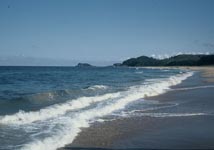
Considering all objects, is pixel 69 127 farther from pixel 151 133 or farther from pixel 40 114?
pixel 40 114

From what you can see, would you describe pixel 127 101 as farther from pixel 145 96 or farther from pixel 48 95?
pixel 48 95

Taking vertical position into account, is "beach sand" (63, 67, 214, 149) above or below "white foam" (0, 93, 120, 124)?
below

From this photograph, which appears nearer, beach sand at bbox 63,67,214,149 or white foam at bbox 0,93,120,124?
beach sand at bbox 63,67,214,149

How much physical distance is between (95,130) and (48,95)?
46.0 feet

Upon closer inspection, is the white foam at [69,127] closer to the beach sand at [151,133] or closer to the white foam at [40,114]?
the beach sand at [151,133]

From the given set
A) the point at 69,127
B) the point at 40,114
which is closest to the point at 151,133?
the point at 69,127

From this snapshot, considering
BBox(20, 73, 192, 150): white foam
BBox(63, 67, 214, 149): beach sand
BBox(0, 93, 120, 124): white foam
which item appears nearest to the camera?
BBox(20, 73, 192, 150): white foam

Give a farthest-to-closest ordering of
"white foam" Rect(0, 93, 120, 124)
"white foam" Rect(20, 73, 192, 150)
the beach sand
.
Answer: "white foam" Rect(0, 93, 120, 124) < the beach sand < "white foam" Rect(20, 73, 192, 150)

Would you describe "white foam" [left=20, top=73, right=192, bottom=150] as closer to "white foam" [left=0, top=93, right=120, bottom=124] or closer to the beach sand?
the beach sand

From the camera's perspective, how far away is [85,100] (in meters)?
22.2

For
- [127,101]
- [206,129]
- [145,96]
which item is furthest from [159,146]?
[145,96]

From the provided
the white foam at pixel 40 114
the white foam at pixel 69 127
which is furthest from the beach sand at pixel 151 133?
the white foam at pixel 40 114

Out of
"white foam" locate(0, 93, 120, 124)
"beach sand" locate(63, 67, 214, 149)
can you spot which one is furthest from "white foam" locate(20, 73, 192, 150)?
"white foam" locate(0, 93, 120, 124)

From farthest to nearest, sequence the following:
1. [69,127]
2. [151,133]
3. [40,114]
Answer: [40,114] → [69,127] → [151,133]
